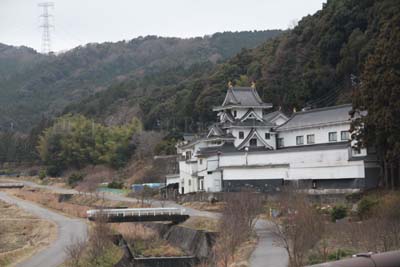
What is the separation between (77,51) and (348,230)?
175 m

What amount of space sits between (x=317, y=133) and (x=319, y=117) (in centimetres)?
128

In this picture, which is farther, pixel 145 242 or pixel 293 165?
pixel 293 165

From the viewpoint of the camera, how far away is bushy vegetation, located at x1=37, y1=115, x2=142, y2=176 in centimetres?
7756

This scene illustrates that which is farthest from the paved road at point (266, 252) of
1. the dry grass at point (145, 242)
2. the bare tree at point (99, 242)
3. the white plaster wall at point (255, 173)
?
the white plaster wall at point (255, 173)

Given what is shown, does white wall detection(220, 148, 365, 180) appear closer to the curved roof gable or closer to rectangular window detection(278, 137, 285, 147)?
rectangular window detection(278, 137, 285, 147)

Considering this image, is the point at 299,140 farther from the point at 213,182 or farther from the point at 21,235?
the point at 21,235

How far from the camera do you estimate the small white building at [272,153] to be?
36344 mm

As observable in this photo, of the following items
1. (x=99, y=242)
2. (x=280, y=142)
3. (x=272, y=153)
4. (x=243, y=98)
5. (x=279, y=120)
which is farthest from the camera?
(x=279, y=120)

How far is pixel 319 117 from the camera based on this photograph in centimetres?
4322

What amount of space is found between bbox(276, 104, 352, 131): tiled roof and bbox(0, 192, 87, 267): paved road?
17.6m

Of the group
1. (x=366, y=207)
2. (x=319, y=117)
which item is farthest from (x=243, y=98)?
(x=366, y=207)

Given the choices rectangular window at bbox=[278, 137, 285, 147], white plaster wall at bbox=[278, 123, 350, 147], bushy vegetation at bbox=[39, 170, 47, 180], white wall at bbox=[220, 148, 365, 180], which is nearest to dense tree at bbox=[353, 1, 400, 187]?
white wall at bbox=[220, 148, 365, 180]

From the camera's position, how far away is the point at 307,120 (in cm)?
4441

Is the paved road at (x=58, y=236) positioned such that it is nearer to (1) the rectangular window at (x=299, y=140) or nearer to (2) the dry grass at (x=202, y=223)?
(2) the dry grass at (x=202, y=223)
